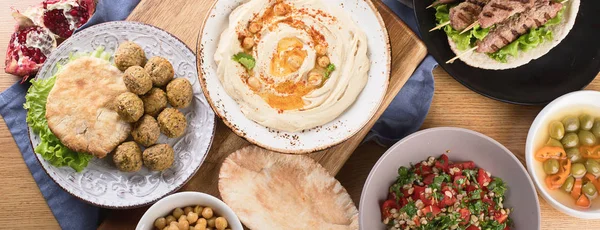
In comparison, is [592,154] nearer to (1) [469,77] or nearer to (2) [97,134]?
(1) [469,77]

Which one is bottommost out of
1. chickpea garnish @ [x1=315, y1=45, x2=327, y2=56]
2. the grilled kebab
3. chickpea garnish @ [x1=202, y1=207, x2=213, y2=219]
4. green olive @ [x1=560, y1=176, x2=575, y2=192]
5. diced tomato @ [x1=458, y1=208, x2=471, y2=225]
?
green olive @ [x1=560, y1=176, x2=575, y2=192]

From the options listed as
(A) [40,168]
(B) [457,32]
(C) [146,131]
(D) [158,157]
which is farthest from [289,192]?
(A) [40,168]

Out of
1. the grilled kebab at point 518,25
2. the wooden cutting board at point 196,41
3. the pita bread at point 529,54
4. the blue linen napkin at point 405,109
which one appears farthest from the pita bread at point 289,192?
the grilled kebab at point 518,25

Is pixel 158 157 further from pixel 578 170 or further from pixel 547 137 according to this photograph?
pixel 578 170

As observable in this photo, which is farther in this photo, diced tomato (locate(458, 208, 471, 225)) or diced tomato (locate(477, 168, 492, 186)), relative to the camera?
diced tomato (locate(477, 168, 492, 186))

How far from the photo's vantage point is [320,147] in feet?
12.1

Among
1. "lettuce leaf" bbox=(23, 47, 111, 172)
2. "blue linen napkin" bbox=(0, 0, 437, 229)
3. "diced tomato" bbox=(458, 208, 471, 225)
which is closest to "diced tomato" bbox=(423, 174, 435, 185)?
"diced tomato" bbox=(458, 208, 471, 225)

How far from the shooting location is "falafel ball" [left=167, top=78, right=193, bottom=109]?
3641 mm

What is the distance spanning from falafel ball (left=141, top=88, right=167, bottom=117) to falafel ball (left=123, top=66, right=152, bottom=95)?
86 mm

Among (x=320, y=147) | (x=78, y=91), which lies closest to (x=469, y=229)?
(x=320, y=147)

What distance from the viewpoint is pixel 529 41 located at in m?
3.87

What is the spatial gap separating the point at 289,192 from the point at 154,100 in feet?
3.14

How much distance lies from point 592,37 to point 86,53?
3114mm

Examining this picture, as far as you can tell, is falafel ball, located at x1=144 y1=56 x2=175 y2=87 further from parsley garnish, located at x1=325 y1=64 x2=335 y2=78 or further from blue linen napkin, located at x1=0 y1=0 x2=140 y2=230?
parsley garnish, located at x1=325 y1=64 x2=335 y2=78
